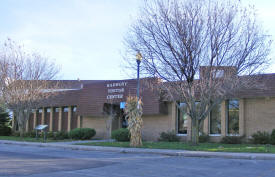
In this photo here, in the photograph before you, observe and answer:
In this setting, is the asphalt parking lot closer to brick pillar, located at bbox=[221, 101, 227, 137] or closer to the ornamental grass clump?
the ornamental grass clump

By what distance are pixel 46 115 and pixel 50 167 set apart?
89.2ft

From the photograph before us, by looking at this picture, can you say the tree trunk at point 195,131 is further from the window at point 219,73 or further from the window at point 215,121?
the window at point 215,121

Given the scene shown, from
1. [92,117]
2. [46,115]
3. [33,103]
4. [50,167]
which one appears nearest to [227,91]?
[50,167]

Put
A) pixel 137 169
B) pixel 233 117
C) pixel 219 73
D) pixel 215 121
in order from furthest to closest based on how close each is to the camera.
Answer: pixel 215 121
pixel 233 117
pixel 219 73
pixel 137 169

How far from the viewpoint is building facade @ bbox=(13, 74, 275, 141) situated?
76.2 feet

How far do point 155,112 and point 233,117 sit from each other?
5941 mm

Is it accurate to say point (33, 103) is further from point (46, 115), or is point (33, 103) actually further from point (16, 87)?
point (46, 115)

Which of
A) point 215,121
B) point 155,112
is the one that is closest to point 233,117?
point 215,121

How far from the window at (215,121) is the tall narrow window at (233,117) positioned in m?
0.72

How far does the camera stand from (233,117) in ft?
80.6

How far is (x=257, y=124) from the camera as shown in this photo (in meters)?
23.3

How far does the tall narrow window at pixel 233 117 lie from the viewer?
79.9 feet

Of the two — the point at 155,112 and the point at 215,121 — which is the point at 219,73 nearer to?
the point at 215,121

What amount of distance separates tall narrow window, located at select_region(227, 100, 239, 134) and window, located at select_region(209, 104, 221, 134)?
0.72 meters
